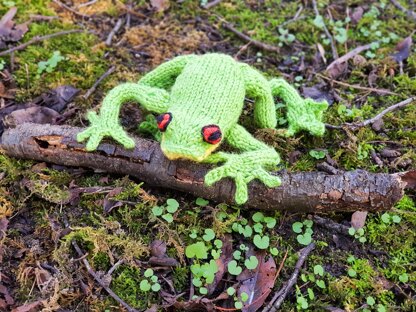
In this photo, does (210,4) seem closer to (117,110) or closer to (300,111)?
(300,111)

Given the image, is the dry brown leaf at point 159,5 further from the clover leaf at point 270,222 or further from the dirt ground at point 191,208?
the clover leaf at point 270,222

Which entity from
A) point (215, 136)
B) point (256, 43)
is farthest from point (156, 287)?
point (256, 43)

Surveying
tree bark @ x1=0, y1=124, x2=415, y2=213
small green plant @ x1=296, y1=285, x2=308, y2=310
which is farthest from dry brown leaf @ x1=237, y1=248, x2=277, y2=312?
tree bark @ x1=0, y1=124, x2=415, y2=213

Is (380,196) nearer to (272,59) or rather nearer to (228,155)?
(228,155)

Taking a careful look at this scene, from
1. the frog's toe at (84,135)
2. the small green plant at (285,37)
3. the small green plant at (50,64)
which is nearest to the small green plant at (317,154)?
the small green plant at (285,37)

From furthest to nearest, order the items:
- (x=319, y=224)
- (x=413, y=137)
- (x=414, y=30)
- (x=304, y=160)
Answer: (x=414, y=30) → (x=413, y=137) → (x=304, y=160) → (x=319, y=224)

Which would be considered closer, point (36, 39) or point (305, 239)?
point (305, 239)

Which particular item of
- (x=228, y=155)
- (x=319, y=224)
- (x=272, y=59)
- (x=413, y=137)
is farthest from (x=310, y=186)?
(x=272, y=59)
